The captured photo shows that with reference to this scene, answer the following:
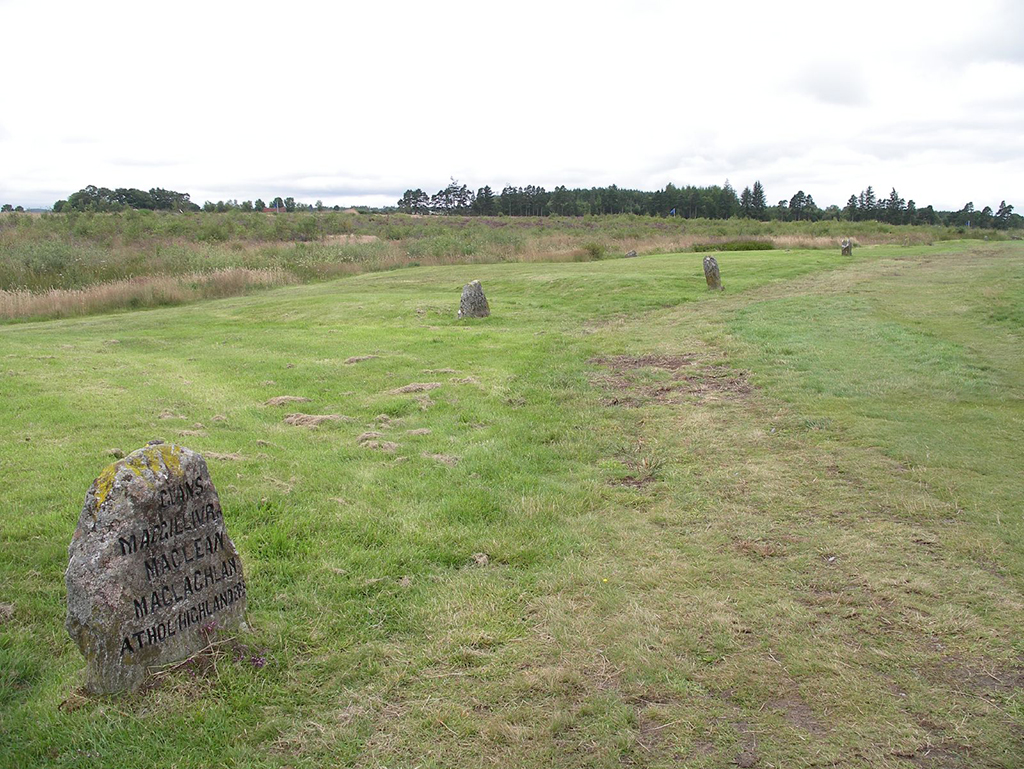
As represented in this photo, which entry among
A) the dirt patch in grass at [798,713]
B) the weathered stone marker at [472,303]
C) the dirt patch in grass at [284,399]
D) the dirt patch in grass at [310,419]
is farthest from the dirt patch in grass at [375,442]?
the weathered stone marker at [472,303]

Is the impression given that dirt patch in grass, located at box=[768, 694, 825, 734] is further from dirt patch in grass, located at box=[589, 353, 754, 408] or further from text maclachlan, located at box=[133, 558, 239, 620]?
dirt patch in grass, located at box=[589, 353, 754, 408]

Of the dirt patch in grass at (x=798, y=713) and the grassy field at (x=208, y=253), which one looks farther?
the grassy field at (x=208, y=253)

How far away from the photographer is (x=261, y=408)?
9.14 meters

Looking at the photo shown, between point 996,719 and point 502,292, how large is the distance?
2067 centimetres

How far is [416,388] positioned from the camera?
1021cm

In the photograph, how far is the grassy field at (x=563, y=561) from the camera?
343 cm

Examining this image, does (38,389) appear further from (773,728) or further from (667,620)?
(773,728)

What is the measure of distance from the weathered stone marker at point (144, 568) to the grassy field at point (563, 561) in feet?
0.63

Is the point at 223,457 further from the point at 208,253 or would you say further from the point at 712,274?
the point at 208,253

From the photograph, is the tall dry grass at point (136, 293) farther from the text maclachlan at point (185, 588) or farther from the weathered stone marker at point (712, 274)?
the text maclachlan at point (185, 588)

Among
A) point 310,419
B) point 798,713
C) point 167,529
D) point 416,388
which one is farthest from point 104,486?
point 416,388

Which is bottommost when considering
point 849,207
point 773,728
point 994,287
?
point 773,728

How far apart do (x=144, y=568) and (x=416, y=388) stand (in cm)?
663

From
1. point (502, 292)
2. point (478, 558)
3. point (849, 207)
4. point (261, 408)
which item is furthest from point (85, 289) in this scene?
point (849, 207)
